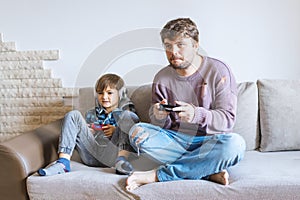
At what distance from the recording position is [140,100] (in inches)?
77.2

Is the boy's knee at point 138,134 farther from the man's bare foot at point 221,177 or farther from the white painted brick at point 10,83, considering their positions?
the white painted brick at point 10,83

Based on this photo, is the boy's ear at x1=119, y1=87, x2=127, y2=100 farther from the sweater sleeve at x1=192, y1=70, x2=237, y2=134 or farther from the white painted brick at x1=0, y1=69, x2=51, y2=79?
the white painted brick at x1=0, y1=69, x2=51, y2=79

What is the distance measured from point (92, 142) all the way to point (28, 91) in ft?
2.61

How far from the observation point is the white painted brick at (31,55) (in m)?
2.25

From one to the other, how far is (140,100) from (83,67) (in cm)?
53

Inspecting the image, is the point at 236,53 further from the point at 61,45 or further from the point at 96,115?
the point at 61,45

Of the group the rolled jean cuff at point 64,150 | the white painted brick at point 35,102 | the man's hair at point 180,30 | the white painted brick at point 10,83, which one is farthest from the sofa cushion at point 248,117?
the white painted brick at point 10,83

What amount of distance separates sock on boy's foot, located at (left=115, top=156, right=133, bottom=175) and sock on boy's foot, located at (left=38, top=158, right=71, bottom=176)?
239 mm

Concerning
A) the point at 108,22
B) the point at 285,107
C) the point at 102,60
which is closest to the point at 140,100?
the point at 102,60

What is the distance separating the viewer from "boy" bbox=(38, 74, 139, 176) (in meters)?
1.65

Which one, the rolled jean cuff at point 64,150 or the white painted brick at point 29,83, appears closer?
the rolled jean cuff at point 64,150

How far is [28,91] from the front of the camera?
230cm

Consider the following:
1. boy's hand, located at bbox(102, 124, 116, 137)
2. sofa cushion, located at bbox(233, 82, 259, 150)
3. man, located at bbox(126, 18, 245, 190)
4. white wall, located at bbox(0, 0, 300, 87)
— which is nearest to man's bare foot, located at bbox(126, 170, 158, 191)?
man, located at bbox(126, 18, 245, 190)

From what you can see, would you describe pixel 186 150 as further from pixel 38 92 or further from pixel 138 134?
pixel 38 92
